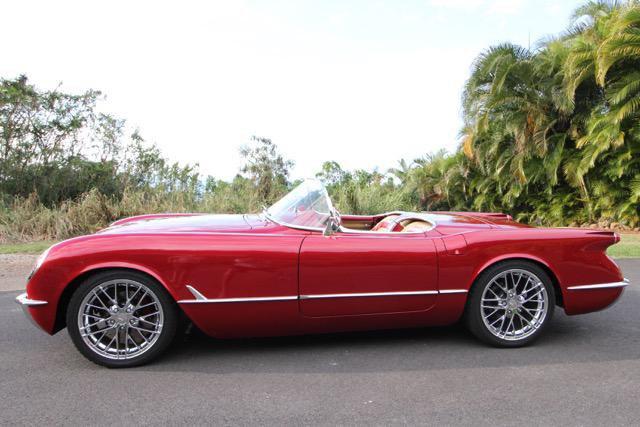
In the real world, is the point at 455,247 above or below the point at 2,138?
below

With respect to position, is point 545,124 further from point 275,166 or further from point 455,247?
point 455,247

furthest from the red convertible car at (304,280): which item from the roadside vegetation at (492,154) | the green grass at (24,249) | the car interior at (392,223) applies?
the roadside vegetation at (492,154)

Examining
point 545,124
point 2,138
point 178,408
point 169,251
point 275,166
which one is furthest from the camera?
point 275,166

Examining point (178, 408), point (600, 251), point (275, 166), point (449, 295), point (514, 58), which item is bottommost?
point (178, 408)

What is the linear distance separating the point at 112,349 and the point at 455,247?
8.03ft

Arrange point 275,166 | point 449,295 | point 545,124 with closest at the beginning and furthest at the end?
point 449,295 < point 545,124 < point 275,166

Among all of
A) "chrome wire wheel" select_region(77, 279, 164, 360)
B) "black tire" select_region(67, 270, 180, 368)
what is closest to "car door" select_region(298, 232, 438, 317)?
"black tire" select_region(67, 270, 180, 368)

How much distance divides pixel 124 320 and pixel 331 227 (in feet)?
4.99

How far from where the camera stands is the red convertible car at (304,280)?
3279 millimetres

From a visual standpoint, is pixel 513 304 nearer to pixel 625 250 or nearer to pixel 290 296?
pixel 290 296

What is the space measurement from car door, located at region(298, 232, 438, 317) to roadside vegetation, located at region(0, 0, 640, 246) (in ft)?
28.8

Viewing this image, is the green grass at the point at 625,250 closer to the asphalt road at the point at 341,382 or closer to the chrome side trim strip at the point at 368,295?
the asphalt road at the point at 341,382

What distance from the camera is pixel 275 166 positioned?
626 inches

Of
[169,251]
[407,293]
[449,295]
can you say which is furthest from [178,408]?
[449,295]
